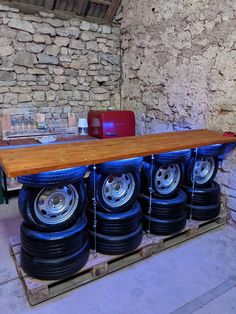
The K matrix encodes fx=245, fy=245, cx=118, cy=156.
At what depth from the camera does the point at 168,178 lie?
2.69 m

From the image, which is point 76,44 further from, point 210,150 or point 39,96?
point 210,150

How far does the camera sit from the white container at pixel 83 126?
4.34 metres

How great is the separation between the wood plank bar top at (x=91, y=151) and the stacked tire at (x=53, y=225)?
12cm

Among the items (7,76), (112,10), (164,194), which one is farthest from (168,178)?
(112,10)

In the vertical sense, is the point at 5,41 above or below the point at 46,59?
above

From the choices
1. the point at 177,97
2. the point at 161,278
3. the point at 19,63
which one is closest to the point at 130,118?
the point at 177,97

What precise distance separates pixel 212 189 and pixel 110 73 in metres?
3.01

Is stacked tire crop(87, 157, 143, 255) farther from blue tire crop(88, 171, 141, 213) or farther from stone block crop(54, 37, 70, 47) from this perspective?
stone block crop(54, 37, 70, 47)

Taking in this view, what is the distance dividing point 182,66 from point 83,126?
6.27 ft

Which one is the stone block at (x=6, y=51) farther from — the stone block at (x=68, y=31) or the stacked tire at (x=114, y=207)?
the stacked tire at (x=114, y=207)

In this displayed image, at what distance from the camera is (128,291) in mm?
1986

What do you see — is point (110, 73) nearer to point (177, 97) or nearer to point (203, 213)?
point (177, 97)

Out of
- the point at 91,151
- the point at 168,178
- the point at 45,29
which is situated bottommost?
the point at 168,178

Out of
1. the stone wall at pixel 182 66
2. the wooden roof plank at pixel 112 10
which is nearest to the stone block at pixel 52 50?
the wooden roof plank at pixel 112 10
